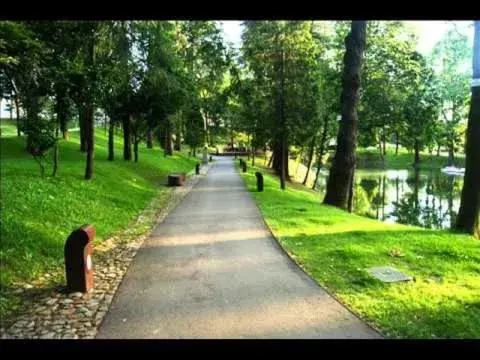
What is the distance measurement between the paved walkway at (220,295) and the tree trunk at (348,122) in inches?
230

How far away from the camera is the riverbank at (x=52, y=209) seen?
24.2 feet

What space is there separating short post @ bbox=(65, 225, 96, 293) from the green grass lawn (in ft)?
10.9

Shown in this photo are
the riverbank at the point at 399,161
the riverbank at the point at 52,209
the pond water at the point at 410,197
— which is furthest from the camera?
the riverbank at the point at 399,161

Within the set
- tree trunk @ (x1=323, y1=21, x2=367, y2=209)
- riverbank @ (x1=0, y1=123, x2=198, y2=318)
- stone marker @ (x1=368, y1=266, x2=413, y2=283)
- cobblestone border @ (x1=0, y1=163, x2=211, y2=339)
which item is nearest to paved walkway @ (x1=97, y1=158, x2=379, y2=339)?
cobblestone border @ (x1=0, y1=163, x2=211, y2=339)

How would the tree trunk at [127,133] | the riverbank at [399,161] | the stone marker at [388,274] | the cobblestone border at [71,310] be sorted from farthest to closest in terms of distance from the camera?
the riverbank at [399,161], the tree trunk at [127,133], the stone marker at [388,274], the cobblestone border at [71,310]

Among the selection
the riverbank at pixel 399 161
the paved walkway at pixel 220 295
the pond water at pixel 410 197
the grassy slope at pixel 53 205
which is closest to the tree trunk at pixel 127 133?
the grassy slope at pixel 53 205

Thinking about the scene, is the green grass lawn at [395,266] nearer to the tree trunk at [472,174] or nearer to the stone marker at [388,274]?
the stone marker at [388,274]

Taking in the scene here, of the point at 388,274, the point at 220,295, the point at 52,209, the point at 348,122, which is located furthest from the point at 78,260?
the point at 348,122

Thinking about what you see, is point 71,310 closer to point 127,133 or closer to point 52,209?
point 52,209

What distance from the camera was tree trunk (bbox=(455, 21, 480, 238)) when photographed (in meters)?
11.1

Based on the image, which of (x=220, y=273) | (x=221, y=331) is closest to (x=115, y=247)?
(x=220, y=273)

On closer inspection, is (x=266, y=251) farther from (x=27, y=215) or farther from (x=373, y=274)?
(x=27, y=215)

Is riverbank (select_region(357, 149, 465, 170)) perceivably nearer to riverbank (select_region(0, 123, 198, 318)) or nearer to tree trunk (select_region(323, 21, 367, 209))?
tree trunk (select_region(323, 21, 367, 209))

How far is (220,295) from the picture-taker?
6.74m
